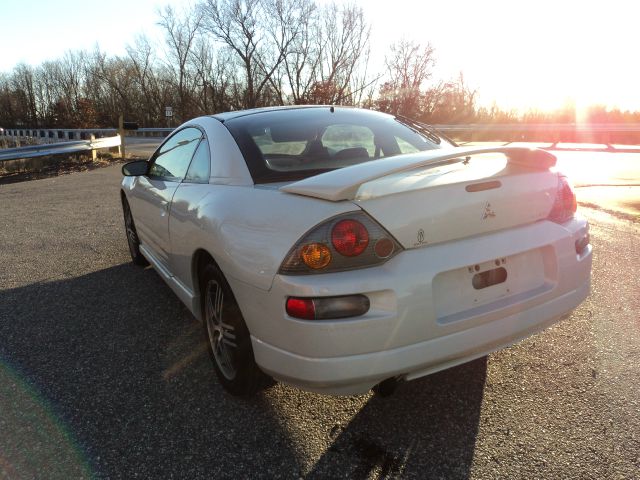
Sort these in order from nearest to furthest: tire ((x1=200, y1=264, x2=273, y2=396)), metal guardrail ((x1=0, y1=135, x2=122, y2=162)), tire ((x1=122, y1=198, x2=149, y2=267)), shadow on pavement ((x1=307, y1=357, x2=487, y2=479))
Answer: shadow on pavement ((x1=307, y1=357, x2=487, y2=479)) < tire ((x1=200, y1=264, x2=273, y2=396)) < tire ((x1=122, y1=198, x2=149, y2=267)) < metal guardrail ((x1=0, y1=135, x2=122, y2=162))

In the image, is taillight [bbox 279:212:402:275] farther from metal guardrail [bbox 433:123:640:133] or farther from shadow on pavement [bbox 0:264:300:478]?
metal guardrail [bbox 433:123:640:133]

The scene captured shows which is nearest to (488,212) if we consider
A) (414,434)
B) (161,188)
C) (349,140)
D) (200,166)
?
(414,434)

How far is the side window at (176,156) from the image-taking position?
3.23 m

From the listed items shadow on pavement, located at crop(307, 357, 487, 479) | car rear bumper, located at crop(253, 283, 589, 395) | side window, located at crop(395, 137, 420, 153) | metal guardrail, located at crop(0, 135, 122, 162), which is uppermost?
metal guardrail, located at crop(0, 135, 122, 162)

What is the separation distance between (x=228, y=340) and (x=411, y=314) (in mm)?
1011

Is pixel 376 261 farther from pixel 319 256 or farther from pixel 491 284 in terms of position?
pixel 491 284

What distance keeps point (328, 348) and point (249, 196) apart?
0.84 m

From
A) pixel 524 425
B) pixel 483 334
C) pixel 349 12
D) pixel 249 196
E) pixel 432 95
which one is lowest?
pixel 524 425

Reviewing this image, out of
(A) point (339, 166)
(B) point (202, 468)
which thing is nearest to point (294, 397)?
(B) point (202, 468)

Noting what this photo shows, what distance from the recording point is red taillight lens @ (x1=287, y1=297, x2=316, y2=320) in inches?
70.4

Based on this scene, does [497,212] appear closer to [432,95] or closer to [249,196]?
[249,196]

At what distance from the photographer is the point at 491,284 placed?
6.55 feet

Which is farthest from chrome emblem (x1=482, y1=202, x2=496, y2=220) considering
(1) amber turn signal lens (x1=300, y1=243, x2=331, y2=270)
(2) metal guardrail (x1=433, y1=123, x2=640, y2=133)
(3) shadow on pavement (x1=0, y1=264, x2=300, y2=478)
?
(2) metal guardrail (x1=433, y1=123, x2=640, y2=133)

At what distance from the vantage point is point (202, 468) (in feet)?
6.39
